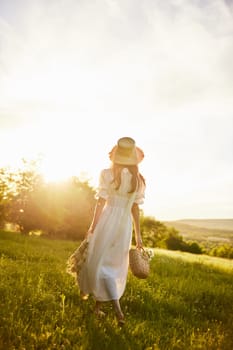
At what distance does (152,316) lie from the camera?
6945mm

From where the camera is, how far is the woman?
6.57m

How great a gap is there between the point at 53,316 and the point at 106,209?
6.17 feet

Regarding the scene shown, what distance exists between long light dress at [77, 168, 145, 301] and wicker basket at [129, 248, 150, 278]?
105mm

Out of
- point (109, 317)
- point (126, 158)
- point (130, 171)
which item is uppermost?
point (126, 158)

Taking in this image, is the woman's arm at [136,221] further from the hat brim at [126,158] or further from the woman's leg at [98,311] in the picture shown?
the woman's leg at [98,311]

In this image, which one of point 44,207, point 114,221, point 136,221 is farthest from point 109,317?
point 44,207

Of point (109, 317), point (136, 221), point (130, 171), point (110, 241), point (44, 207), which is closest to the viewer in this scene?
point (109, 317)

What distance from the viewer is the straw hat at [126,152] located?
6.61m

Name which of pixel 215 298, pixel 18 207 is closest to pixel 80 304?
pixel 215 298

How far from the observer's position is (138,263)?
6719 millimetres

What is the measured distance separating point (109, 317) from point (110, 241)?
119 centimetres

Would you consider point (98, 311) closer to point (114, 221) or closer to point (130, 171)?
point (114, 221)

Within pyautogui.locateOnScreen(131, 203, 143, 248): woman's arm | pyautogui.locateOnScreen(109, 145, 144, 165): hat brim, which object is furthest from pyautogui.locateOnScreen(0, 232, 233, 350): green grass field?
pyautogui.locateOnScreen(109, 145, 144, 165): hat brim

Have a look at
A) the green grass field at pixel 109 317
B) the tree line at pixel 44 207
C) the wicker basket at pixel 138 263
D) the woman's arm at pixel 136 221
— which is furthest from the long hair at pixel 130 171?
the tree line at pixel 44 207
